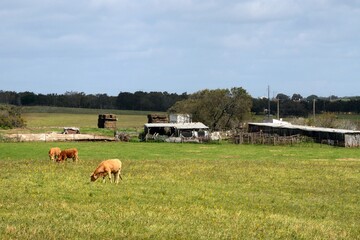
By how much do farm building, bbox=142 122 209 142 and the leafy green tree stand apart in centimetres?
1749

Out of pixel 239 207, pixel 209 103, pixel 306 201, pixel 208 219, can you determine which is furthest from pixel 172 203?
pixel 209 103

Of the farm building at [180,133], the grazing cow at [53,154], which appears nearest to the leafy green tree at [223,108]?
the farm building at [180,133]

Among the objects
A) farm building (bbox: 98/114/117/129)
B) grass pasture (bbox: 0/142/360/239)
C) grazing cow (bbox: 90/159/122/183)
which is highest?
farm building (bbox: 98/114/117/129)

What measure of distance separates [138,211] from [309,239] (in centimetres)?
472

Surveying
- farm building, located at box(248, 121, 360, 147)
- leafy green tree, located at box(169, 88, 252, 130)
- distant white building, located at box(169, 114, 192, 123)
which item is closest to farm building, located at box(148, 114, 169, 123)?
distant white building, located at box(169, 114, 192, 123)

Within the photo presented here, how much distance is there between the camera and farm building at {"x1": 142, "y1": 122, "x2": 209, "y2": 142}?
7781cm

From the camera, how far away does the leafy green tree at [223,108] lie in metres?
104

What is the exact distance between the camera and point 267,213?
1639 centimetres

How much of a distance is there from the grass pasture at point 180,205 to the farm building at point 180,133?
47496mm

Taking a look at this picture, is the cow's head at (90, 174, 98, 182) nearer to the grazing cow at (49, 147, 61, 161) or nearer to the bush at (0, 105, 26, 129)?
the grazing cow at (49, 147, 61, 161)

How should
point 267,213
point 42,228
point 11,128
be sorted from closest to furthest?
point 42,228
point 267,213
point 11,128

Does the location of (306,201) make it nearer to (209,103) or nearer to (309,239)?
(309,239)

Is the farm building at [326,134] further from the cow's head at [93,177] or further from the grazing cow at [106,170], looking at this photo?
the cow's head at [93,177]

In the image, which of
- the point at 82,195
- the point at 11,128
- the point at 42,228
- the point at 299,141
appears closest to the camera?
the point at 42,228
